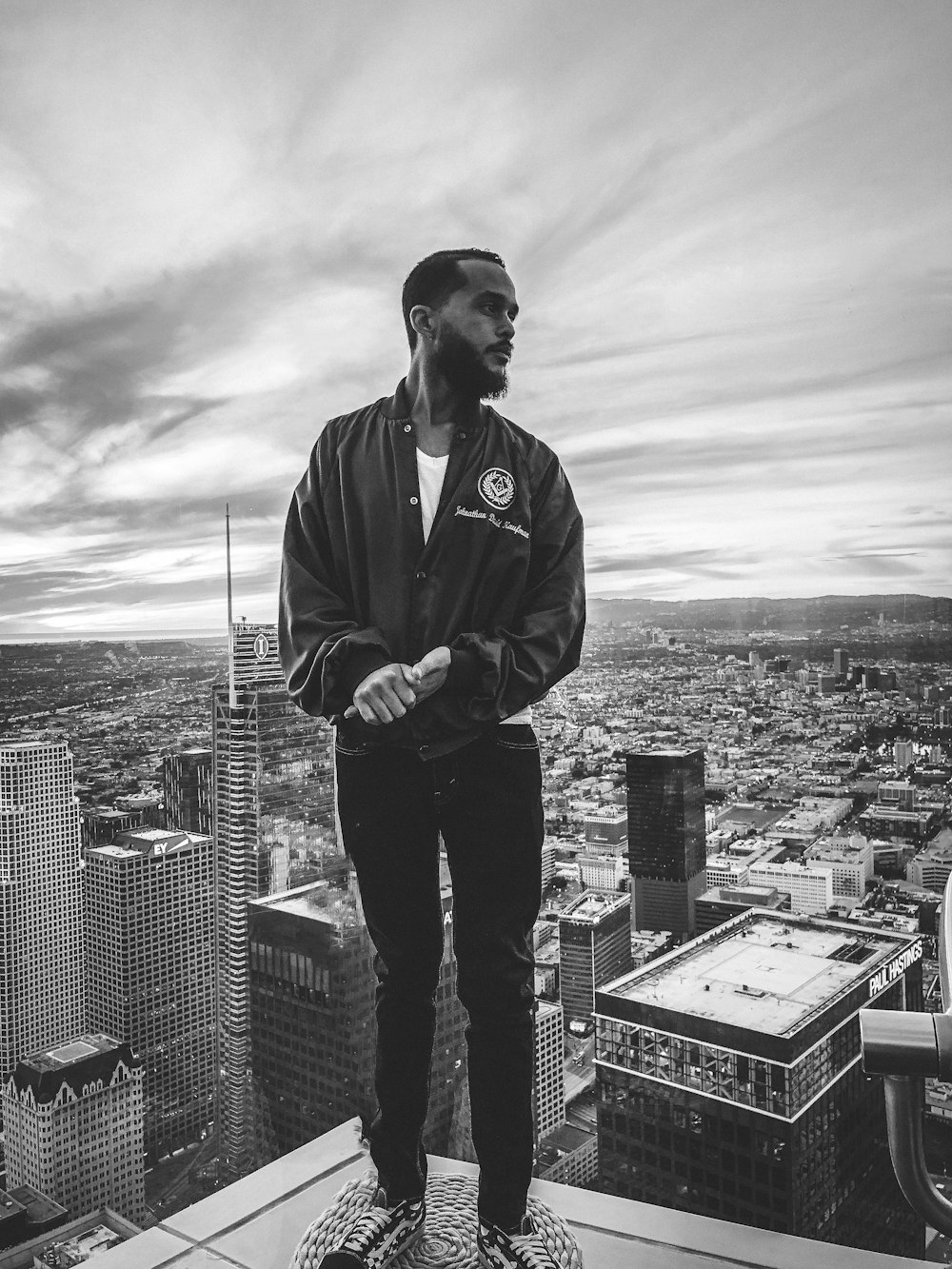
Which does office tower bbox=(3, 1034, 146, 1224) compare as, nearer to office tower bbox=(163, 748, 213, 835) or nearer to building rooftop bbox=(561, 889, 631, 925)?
office tower bbox=(163, 748, 213, 835)

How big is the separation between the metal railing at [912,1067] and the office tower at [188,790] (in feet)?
6.75

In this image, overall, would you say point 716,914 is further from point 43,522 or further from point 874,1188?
point 43,522

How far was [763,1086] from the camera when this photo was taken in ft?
6.41

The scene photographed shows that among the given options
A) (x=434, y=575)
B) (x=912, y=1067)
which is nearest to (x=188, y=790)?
(x=434, y=575)

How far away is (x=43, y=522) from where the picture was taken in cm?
301

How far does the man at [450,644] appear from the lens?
127 centimetres

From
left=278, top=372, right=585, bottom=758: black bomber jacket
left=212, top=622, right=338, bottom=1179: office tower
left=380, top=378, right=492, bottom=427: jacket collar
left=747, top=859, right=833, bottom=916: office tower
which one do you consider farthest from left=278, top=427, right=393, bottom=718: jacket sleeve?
left=747, top=859, right=833, bottom=916: office tower

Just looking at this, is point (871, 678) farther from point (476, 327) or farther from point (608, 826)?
point (476, 327)

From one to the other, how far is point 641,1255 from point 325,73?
3172mm

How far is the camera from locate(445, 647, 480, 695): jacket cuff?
3.78 feet

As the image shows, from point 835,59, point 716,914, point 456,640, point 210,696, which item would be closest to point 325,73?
point 835,59

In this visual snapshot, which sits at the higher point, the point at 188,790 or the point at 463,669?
the point at 463,669

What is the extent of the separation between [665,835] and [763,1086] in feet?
2.33

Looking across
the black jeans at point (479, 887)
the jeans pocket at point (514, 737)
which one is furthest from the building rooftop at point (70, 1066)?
the jeans pocket at point (514, 737)
